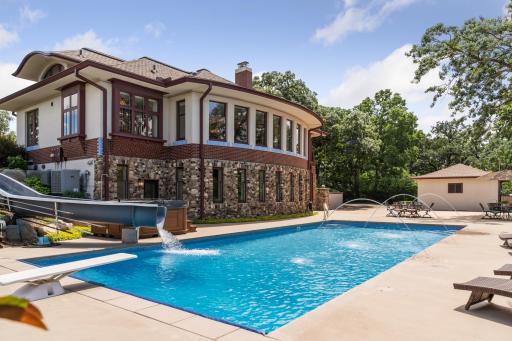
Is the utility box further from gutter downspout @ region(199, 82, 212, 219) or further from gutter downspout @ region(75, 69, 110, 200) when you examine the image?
gutter downspout @ region(199, 82, 212, 219)

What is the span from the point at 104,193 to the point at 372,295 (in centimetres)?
1212

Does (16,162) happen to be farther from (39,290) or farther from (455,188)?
(455,188)

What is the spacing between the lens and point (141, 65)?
18172mm

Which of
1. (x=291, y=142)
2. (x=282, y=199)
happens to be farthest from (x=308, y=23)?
(x=282, y=199)

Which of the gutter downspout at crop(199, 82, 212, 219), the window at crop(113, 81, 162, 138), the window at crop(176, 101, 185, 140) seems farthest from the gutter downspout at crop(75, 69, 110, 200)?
the gutter downspout at crop(199, 82, 212, 219)

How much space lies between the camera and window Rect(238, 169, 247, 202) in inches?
726

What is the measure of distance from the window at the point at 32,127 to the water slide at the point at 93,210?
8.53m

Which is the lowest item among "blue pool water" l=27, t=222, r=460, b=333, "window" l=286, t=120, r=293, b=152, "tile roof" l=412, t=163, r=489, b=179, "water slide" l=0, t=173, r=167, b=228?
"blue pool water" l=27, t=222, r=460, b=333

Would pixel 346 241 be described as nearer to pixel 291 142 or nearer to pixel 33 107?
pixel 291 142

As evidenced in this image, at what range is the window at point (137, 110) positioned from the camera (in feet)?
50.3

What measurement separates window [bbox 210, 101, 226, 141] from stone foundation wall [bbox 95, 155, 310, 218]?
4.15 feet

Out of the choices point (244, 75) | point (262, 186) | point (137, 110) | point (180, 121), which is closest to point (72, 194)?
point (137, 110)

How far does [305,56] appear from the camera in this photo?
16562 millimetres

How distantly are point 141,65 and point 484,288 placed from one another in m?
17.2
